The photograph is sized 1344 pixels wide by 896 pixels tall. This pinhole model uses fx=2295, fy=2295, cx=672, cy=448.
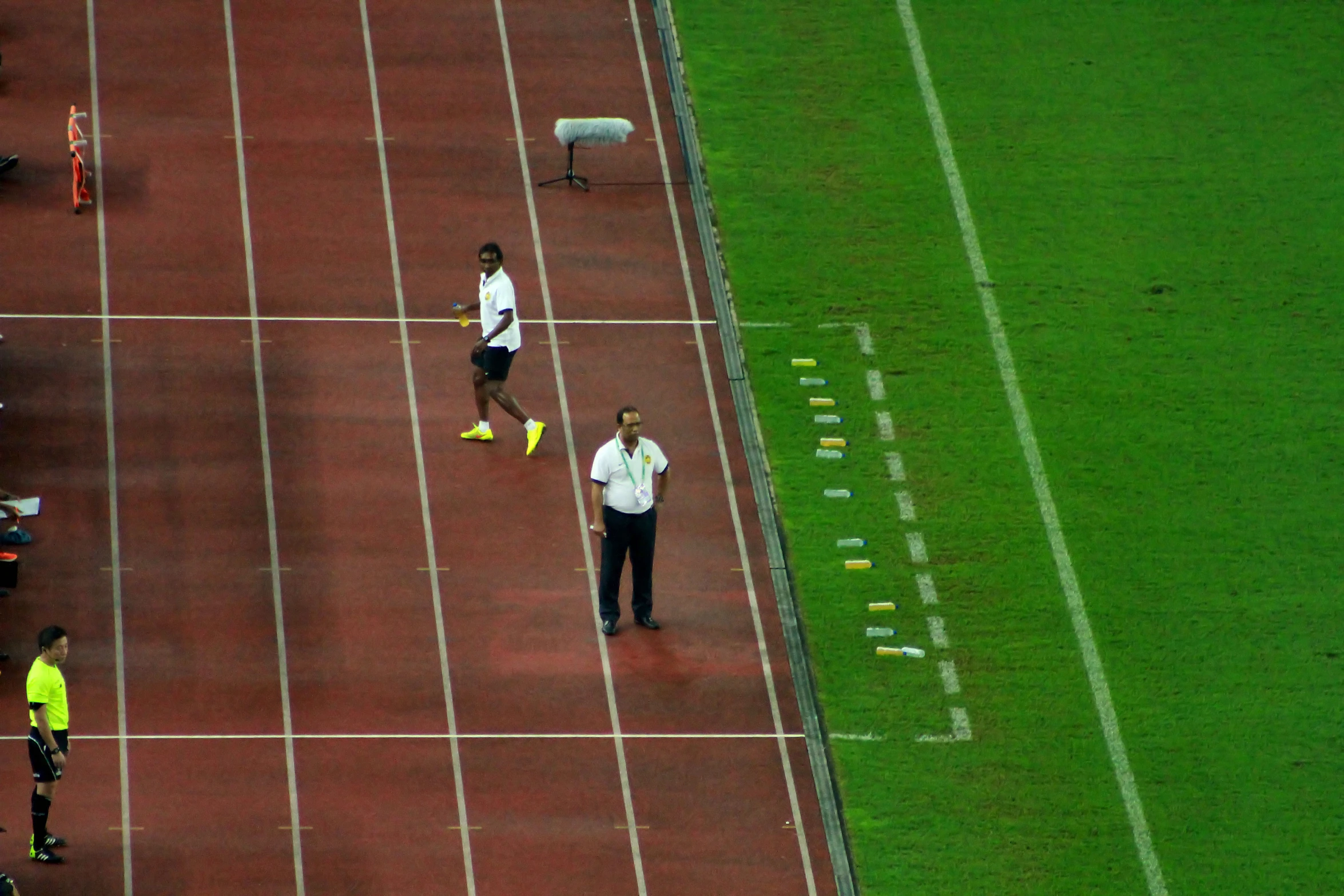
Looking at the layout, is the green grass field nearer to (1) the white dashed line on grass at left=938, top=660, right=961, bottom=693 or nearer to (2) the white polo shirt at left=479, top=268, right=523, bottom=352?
(1) the white dashed line on grass at left=938, top=660, right=961, bottom=693

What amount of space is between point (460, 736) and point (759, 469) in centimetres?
409

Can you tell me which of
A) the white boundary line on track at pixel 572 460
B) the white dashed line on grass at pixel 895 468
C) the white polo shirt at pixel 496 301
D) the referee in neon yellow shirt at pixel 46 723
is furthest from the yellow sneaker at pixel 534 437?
the referee in neon yellow shirt at pixel 46 723

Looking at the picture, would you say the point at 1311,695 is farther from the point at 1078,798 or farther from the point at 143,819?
the point at 143,819

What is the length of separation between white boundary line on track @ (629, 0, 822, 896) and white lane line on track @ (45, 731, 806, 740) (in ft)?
1.03

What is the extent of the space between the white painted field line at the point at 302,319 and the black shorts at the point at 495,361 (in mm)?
1961

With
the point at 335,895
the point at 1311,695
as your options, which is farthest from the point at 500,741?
the point at 1311,695

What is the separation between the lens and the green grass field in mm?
16953

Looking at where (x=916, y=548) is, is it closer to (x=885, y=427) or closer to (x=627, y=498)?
(x=885, y=427)

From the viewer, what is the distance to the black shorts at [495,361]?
18.6m

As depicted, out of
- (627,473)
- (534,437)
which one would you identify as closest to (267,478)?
(534,437)

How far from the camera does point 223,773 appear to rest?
53.3 ft

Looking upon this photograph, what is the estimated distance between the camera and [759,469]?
19578mm

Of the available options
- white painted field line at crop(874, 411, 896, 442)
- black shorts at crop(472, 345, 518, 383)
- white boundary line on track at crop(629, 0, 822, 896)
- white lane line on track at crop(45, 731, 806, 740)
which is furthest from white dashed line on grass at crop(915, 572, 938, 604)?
black shorts at crop(472, 345, 518, 383)

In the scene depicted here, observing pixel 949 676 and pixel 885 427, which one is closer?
pixel 949 676
